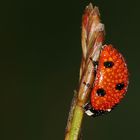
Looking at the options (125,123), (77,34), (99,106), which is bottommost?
(99,106)

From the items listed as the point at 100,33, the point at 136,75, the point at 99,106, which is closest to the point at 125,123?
the point at 136,75

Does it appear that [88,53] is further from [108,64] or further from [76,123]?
[108,64]

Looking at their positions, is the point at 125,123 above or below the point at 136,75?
below

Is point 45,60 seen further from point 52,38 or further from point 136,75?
point 136,75

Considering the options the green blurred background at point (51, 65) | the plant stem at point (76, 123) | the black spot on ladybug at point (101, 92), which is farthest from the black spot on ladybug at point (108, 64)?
the green blurred background at point (51, 65)

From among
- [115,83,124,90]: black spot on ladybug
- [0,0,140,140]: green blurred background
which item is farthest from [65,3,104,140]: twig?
[0,0,140,140]: green blurred background

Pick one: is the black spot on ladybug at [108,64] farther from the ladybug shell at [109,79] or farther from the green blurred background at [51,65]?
the green blurred background at [51,65]

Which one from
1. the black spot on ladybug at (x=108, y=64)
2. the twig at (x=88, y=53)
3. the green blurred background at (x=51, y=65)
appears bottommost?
the twig at (x=88, y=53)

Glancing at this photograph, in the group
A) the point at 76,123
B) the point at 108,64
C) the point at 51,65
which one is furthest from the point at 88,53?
the point at 51,65
